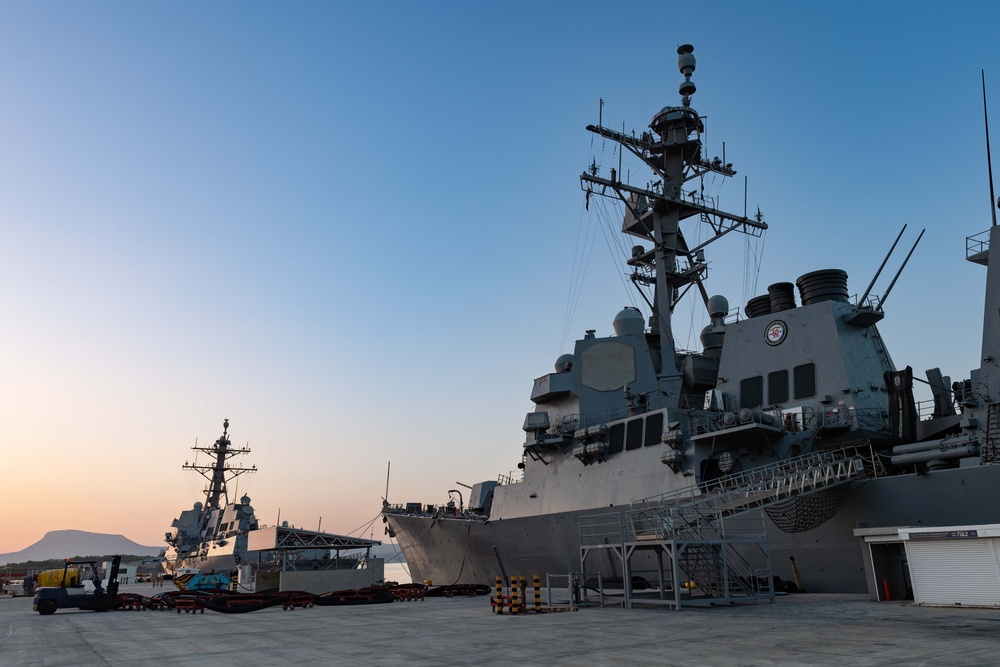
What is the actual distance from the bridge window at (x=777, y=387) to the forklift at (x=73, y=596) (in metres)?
20.6

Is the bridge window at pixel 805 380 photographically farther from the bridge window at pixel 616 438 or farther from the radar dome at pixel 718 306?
the radar dome at pixel 718 306

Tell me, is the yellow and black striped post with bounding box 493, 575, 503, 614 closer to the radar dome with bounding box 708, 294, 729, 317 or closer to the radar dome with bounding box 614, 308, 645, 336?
the radar dome with bounding box 614, 308, 645, 336

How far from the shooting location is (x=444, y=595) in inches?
937

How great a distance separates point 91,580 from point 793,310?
24093 mm

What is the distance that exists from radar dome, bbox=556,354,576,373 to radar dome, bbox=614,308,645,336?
2197 millimetres

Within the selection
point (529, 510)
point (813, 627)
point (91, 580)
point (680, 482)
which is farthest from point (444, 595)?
point (813, 627)

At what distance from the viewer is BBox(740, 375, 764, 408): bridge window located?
22047 millimetres

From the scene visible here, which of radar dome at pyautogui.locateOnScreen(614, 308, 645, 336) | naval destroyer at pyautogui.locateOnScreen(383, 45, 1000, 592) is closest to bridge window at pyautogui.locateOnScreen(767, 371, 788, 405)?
naval destroyer at pyautogui.locateOnScreen(383, 45, 1000, 592)

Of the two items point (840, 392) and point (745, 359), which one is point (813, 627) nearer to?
point (840, 392)

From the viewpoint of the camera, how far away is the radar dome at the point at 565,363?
1083 inches

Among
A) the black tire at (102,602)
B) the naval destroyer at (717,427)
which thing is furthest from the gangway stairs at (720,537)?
the black tire at (102,602)

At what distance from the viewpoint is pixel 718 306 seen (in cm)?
3036

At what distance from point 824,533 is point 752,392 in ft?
18.2

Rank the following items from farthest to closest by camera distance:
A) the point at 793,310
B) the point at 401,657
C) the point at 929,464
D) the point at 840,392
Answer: the point at 793,310, the point at 840,392, the point at 929,464, the point at 401,657
